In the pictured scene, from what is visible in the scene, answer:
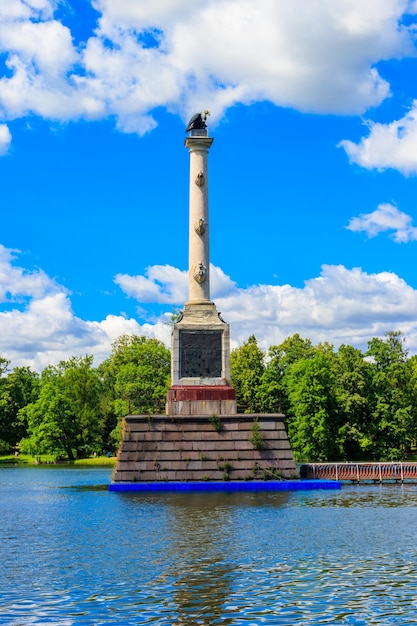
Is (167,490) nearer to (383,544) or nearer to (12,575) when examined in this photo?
(383,544)

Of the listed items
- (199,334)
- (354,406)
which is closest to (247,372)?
(354,406)

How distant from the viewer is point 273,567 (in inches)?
624

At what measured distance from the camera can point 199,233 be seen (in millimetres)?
42562

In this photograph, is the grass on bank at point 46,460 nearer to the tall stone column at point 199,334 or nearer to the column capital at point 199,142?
the tall stone column at point 199,334

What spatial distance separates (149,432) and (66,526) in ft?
48.6

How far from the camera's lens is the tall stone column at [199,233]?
42.5 meters

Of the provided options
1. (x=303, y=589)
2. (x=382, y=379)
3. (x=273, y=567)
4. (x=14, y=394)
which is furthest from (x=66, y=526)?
(x=14, y=394)

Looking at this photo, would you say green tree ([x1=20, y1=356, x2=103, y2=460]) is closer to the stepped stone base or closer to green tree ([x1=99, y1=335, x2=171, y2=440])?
green tree ([x1=99, y1=335, x2=171, y2=440])

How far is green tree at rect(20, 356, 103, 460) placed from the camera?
79.2 m

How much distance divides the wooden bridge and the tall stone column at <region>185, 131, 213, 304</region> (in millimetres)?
10713

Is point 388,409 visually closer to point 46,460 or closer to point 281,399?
point 281,399

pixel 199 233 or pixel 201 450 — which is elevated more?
pixel 199 233

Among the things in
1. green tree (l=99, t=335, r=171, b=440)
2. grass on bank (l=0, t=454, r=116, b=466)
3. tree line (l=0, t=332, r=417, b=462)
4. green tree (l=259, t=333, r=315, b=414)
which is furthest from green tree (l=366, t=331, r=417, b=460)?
grass on bank (l=0, t=454, r=116, b=466)

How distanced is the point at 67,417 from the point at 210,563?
2627 inches
